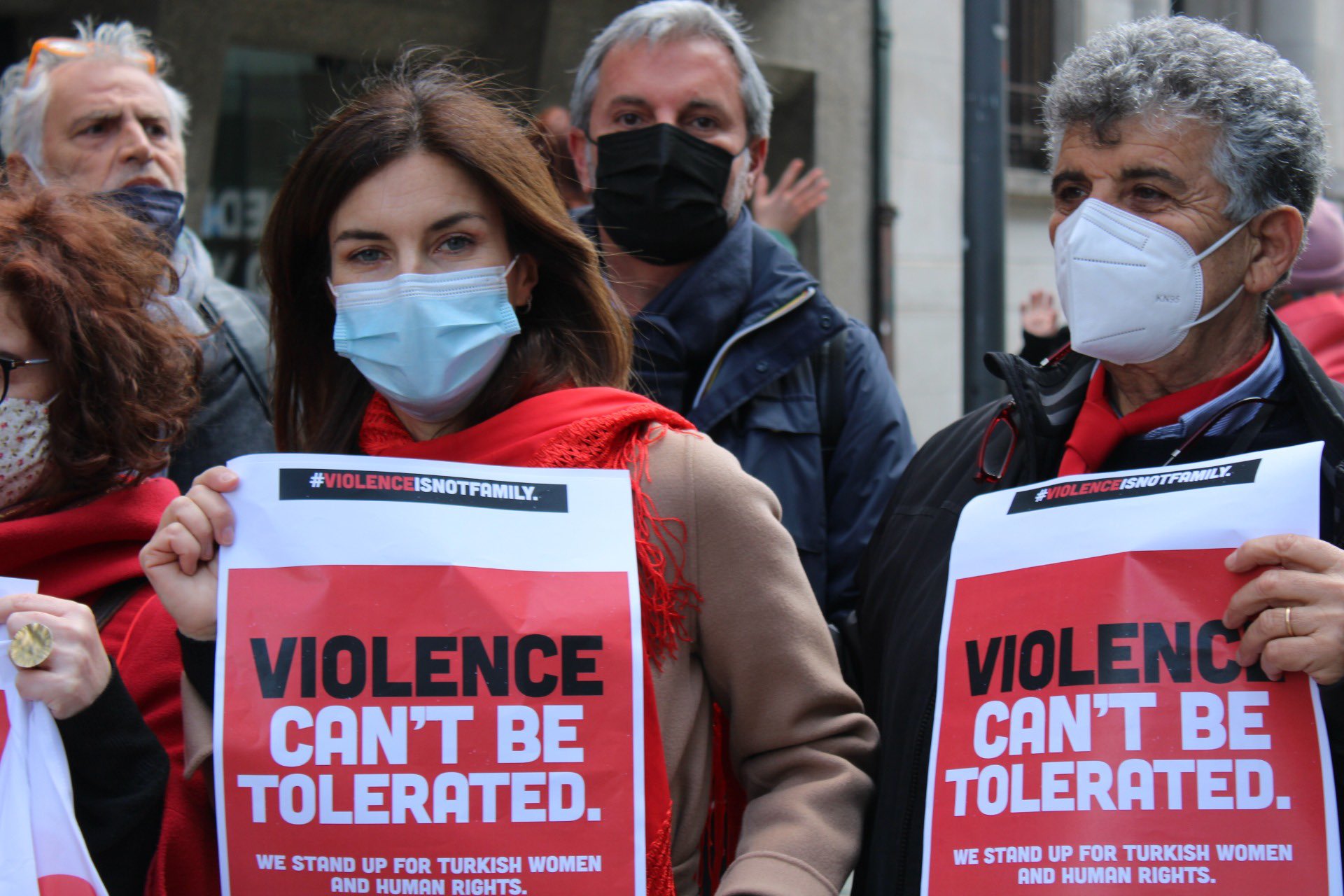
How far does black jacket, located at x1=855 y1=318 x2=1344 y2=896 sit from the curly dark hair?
125 centimetres

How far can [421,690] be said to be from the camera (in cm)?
178

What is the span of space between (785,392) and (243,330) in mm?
1453

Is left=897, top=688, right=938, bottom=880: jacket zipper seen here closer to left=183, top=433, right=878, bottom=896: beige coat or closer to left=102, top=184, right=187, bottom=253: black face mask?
left=183, top=433, right=878, bottom=896: beige coat

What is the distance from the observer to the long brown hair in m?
2.10

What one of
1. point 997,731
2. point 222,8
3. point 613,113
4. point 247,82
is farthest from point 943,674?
point 247,82

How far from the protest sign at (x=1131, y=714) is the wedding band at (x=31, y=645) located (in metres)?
1.21

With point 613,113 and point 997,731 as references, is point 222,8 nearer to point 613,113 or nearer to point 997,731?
point 613,113

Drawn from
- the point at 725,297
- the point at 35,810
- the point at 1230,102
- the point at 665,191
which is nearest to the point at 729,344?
the point at 725,297

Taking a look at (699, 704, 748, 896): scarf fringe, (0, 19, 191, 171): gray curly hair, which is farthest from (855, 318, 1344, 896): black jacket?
(0, 19, 191, 171): gray curly hair

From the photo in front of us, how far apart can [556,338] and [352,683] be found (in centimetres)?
73

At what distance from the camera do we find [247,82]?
6797 millimetres

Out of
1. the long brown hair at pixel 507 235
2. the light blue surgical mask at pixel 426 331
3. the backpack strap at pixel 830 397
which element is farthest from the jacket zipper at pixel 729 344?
the light blue surgical mask at pixel 426 331

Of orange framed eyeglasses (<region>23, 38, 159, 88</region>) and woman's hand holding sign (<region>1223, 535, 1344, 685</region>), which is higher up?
orange framed eyeglasses (<region>23, 38, 159, 88</region>)

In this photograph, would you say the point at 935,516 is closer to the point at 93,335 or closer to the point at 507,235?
the point at 507,235
